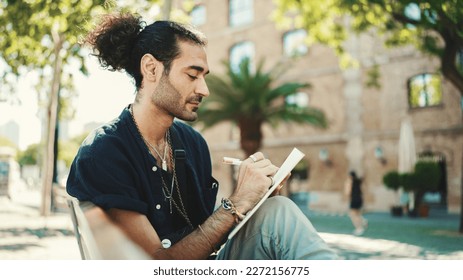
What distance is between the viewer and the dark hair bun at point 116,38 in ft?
6.43

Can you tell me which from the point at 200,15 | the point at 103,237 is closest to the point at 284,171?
the point at 103,237

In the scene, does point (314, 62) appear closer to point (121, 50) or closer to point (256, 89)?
point (256, 89)

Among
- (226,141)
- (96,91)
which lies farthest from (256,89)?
(96,91)

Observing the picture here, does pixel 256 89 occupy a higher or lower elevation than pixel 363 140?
higher

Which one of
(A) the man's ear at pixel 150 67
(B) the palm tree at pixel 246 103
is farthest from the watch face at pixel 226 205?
(B) the palm tree at pixel 246 103

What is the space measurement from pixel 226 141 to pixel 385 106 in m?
7.12

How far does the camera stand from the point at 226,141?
65.8 ft

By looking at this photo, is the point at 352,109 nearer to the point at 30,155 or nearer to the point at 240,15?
the point at 240,15

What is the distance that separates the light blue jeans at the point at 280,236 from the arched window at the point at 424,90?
48.3 feet

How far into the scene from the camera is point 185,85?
1.94 meters

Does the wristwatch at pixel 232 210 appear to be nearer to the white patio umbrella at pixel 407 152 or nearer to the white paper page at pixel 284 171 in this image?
the white paper page at pixel 284 171

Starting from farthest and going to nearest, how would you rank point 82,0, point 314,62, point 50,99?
point 314,62 < point 50,99 < point 82,0

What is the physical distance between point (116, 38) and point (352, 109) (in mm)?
15773

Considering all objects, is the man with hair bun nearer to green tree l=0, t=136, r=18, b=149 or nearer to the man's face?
the man's face
